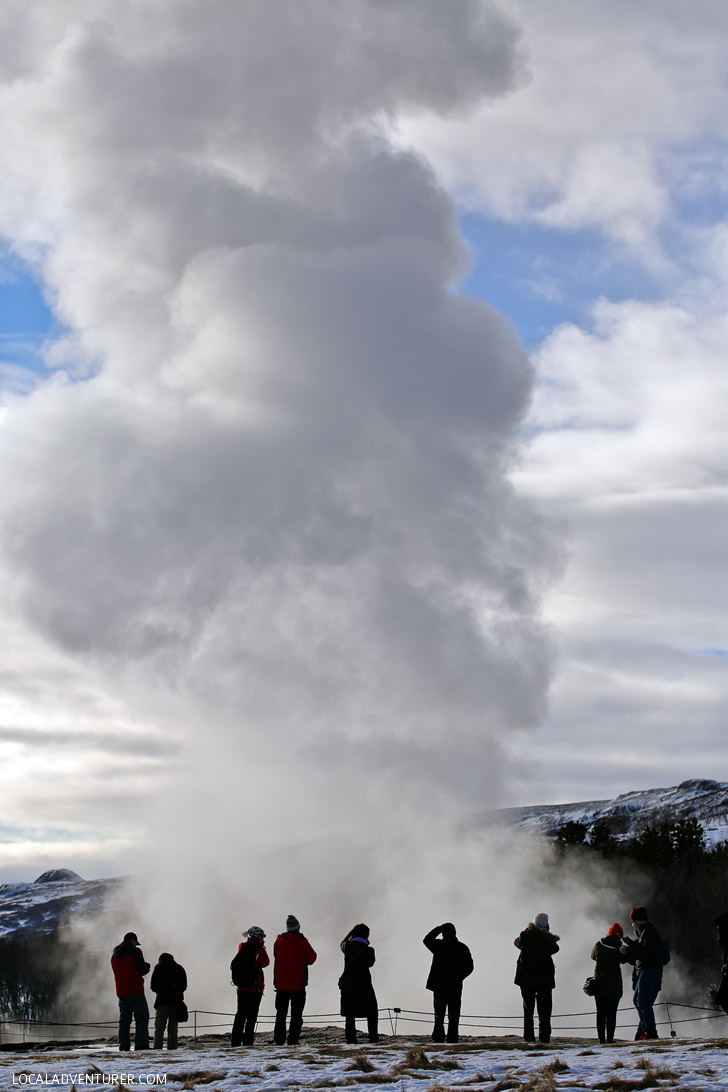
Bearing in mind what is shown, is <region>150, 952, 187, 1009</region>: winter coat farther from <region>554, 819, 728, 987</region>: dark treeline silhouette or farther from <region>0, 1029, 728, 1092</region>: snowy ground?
<region>554, 819, 728, 987</region>: dark treeline silhouette

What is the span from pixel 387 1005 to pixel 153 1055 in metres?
43.4

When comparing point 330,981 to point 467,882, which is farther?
point 467,882

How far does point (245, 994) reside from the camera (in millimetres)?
19938

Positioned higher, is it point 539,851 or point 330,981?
point 539,851

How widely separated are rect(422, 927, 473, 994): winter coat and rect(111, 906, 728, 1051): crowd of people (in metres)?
0.02

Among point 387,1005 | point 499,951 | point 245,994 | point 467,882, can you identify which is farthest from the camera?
point 467,882

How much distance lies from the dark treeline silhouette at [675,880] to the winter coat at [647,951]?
5739 centimetres

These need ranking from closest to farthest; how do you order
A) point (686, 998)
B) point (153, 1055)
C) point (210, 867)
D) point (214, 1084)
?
point (214, 1084) → point (153, 1055) → point (686, 998) → point (210, 867)

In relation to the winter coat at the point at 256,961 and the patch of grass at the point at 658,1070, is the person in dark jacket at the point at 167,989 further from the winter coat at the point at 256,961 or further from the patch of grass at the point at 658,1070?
the patch of grass at the point at 658,1070

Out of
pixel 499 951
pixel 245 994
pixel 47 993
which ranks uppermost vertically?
pixel 245 994

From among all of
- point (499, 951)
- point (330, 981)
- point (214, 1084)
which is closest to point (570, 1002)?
point (499, 951)

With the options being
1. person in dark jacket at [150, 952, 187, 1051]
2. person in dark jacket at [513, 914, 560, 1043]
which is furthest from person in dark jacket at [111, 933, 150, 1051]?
person in dark jacket at [513, 914, 560, 1043]

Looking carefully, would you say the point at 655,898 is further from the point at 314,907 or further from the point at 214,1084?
the point at 214,1084

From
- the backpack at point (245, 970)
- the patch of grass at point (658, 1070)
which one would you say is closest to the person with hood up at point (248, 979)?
the backpack at point (245, 970)
